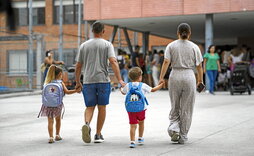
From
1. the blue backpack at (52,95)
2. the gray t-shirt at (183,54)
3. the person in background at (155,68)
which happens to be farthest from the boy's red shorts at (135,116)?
the person in background at (155,68)

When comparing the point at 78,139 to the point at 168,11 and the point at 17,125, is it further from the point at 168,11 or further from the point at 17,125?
the point at 168,11

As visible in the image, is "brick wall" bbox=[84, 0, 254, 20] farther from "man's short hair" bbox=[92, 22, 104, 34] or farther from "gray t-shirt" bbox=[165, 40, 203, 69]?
"man's short hair" bbox=[92, 22, 104, 34]

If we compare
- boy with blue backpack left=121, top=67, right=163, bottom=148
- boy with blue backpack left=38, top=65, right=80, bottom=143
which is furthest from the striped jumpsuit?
boy with blue backpack left=38, top=65, right=80, bottom=143

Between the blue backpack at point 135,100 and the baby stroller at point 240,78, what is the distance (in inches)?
545

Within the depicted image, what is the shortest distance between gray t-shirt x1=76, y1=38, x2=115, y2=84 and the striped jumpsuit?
83 centimetres

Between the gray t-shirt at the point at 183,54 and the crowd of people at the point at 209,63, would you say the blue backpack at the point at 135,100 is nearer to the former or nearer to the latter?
the gray t-shirt at the point at 183,54

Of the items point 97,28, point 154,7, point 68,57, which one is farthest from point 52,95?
point 68,57

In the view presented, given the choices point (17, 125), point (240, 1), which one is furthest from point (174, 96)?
point (240, 1)

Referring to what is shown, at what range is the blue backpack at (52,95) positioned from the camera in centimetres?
750

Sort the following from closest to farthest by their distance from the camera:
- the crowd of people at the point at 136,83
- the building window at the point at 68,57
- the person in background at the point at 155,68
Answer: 1. the crowd of people at the point at 136,83
2. the person in background at the point at 155,68
3. the building window at the point at 68,57

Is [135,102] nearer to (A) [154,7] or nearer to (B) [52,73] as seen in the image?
(B) [52,73]

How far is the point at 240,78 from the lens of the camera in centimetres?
2023

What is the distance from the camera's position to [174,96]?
7.31 m

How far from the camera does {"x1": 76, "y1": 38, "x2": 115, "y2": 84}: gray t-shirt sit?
7.30 m
